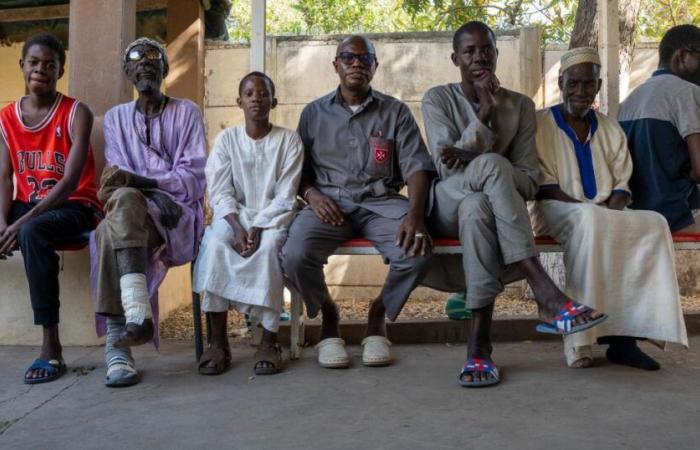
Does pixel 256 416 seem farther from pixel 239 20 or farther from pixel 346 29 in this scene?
pixel 239 20

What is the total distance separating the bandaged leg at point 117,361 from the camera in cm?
377

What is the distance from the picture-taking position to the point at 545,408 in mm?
3262

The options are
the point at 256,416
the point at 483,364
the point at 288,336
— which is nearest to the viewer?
the point at 256,416

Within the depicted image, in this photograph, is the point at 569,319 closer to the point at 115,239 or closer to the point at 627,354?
the point at 627,354

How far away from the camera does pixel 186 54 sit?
6859 millimetres

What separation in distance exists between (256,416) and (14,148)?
7.58 ft

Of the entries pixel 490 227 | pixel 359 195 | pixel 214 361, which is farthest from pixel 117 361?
Answer: pixel 490 227

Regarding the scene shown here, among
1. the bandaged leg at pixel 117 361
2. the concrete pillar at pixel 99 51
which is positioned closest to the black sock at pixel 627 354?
the bandaged leg at pixel 117 361

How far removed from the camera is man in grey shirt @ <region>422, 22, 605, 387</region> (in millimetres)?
3643

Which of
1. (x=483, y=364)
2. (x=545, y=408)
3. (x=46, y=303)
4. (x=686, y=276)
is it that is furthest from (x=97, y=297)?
(x=686, y=276)

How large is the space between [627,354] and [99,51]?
363 centimetres

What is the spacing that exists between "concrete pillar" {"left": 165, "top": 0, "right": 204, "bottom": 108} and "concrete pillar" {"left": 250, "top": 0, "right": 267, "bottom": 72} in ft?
6.51

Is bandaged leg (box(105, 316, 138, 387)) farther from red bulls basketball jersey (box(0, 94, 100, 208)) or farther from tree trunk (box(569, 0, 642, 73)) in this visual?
tree trunk (box(569, 0, 642, 73))

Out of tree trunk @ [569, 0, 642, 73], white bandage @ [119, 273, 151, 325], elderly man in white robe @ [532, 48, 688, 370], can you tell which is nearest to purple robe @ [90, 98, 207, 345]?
white bandage @ [119, 273, 151, 325]
